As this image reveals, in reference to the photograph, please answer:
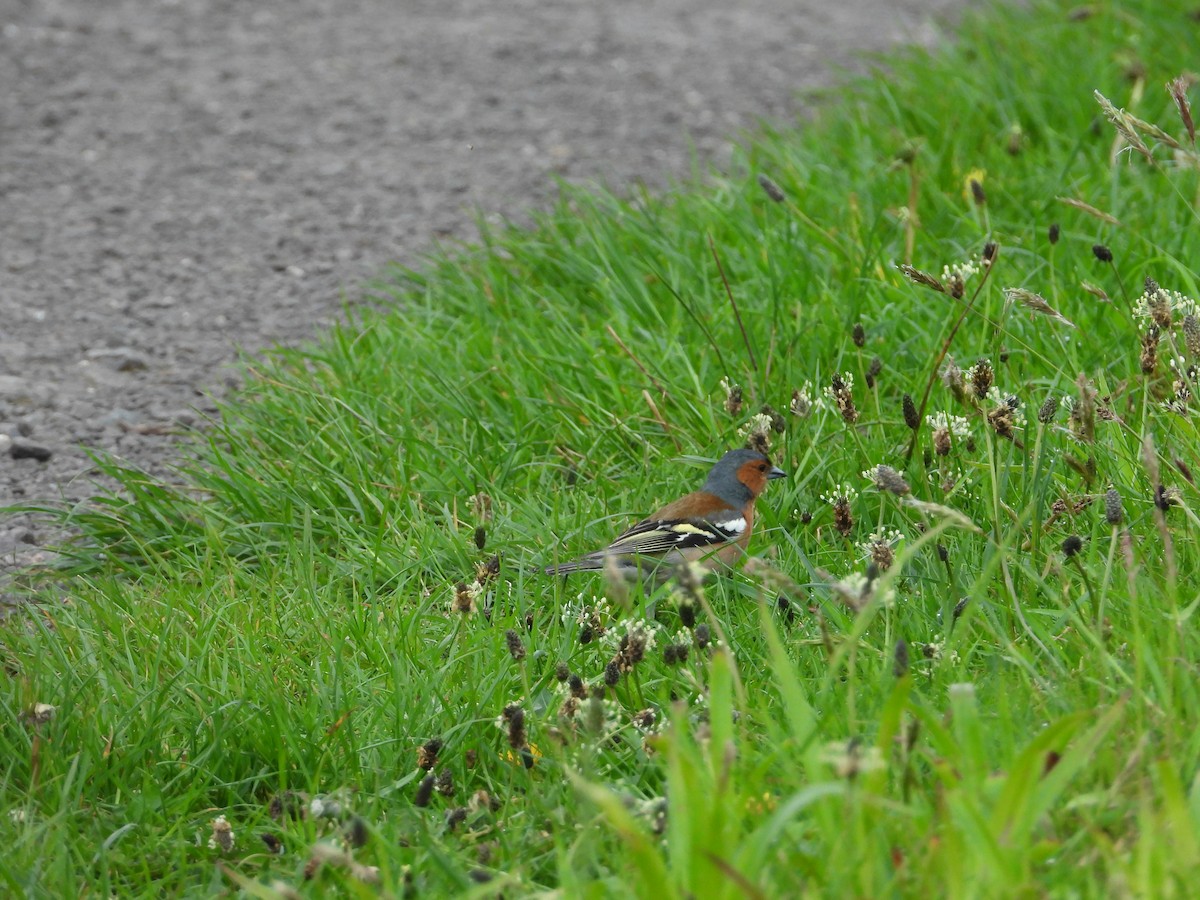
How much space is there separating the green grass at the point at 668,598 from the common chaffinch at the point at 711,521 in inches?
4.2

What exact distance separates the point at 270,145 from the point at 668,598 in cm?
511

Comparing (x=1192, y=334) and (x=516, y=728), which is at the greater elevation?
(x=1192, y=334)

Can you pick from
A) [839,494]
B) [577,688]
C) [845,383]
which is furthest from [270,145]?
[577,688]

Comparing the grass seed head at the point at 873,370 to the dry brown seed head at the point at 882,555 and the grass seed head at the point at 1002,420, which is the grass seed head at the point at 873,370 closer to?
the grass seed head at the point at 1002,420

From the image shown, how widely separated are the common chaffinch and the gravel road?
1.87 metres

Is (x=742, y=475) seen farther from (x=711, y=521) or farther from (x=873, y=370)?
(x=873, y=370)

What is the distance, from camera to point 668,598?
4.00 metres

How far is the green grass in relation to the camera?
8.54 ft

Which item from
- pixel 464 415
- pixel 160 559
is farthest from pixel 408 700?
pixel 464 415

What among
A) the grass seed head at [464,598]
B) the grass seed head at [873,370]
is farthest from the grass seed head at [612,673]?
the grass seed head at [873,370]

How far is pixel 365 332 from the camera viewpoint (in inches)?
221

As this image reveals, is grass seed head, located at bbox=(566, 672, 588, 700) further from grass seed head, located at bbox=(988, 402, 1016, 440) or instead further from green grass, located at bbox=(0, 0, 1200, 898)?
grass seed head, located at bbox=(988, 402, 1016, 440)

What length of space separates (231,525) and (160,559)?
1.09ft

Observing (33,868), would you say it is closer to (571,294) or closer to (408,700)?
(408,700)
